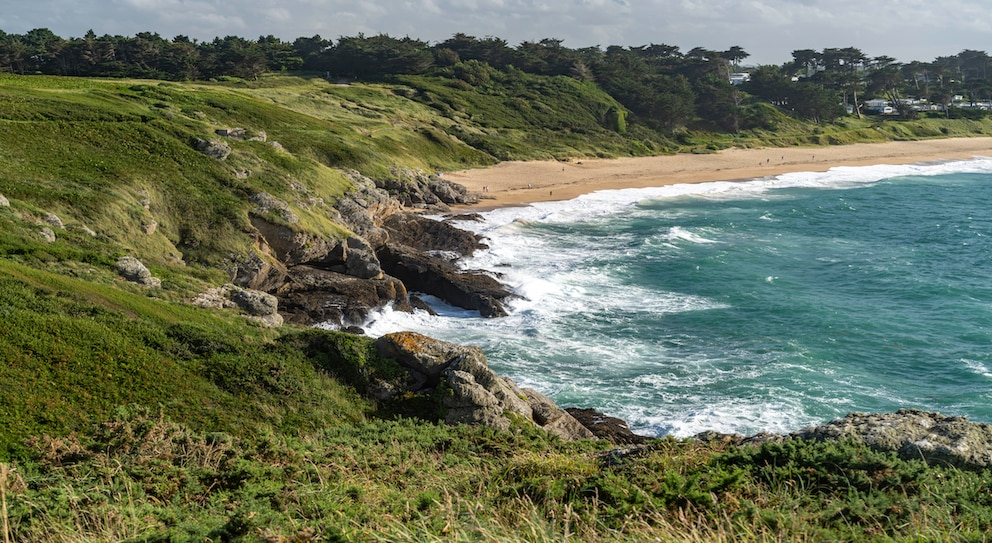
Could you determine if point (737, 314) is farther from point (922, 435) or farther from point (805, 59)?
point (805, 59)

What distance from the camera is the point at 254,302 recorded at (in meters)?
22.8

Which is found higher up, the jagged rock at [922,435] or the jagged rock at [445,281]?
the jagged rock at [922,435]

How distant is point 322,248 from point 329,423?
59.4 ft

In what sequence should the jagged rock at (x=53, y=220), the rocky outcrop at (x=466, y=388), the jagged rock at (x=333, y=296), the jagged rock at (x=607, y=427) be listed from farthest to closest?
the jagged rock at (x=333, y=296) → the jagged rock at (x=53, y=220) → the jagged rock at (x=607, y=427) → the rocky outcrop at (x=466, y=388)

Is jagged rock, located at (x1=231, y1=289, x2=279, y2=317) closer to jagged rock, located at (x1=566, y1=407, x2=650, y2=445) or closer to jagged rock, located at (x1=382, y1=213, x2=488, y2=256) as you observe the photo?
jagged rock, located at (x1=566, y1=407, x2=650, y2=445)

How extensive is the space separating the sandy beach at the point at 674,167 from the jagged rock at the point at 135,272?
34.4 metres

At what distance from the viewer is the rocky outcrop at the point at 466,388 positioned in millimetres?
15664

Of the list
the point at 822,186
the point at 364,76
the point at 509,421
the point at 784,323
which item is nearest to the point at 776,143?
the point at 822,186

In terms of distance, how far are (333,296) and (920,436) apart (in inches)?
881

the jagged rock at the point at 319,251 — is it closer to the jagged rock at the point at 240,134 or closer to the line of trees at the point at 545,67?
the jagged rock at the point at 240,134

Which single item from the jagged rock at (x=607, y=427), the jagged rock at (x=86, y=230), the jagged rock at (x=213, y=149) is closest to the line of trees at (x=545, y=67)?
the jagged rock at (x=213, y=149)

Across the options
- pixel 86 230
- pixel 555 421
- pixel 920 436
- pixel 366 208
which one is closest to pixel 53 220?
pixel 86 230

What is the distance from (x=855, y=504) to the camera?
8.34 m

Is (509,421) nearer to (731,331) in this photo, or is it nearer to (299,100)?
(731,331)
